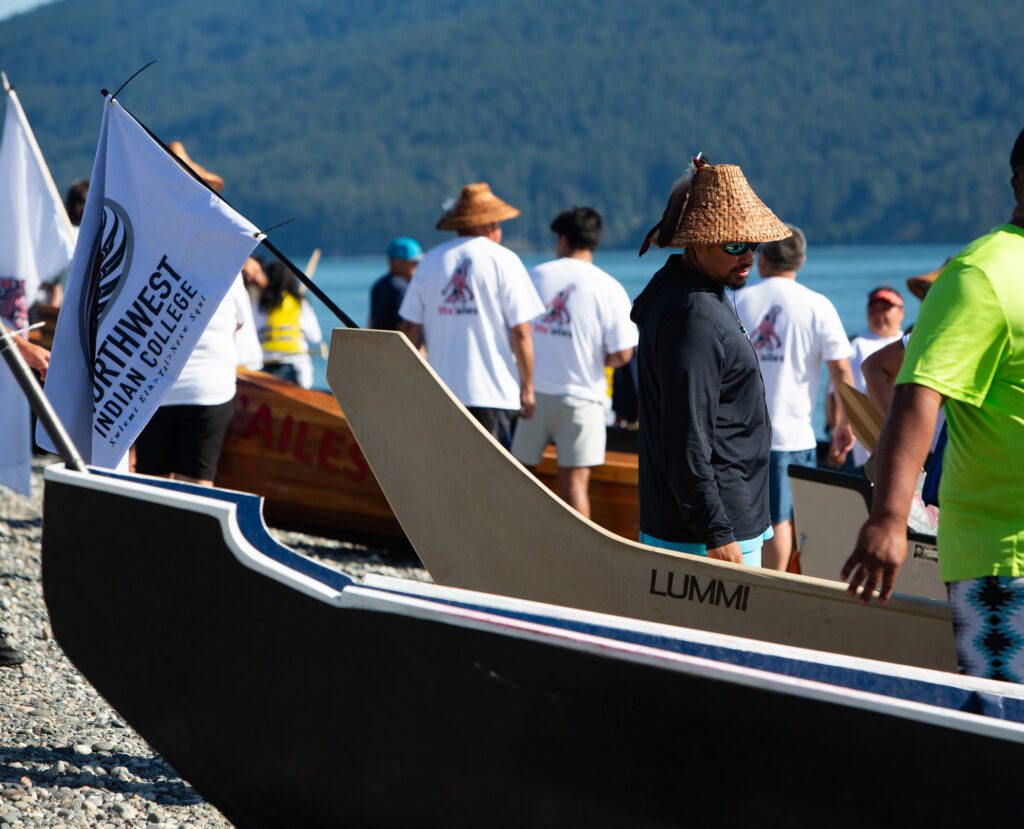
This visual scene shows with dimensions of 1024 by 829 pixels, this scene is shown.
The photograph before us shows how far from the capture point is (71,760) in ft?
14.0

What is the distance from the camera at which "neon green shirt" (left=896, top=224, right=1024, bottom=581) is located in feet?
8.95

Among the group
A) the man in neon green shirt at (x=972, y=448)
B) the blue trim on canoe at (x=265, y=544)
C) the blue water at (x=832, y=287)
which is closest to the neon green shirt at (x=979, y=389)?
the man in neon green shirt at (x=972, y=448)

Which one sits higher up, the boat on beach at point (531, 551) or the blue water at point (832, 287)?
the blue water at point (832, 287)

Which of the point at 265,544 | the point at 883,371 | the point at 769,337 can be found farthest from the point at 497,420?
the point at 265,544

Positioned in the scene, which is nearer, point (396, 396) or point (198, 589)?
point (198, 589)

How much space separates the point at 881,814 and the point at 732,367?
56.4 inches

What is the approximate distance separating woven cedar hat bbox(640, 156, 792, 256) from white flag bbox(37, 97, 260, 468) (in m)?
1.28

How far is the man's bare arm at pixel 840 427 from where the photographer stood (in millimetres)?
6691

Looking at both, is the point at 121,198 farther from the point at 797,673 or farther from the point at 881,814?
the point at 881,814

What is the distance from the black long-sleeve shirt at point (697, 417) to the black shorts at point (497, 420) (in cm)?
277

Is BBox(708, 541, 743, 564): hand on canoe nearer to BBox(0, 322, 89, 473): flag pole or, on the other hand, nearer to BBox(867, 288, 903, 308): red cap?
BBox(0, 322, 89, 473): flag pole

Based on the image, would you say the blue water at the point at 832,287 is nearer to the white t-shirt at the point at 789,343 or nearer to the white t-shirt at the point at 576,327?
the white t-shirt at the point at 576,327

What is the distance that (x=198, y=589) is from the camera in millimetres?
3121

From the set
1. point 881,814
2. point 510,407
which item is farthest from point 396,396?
point 510,407
